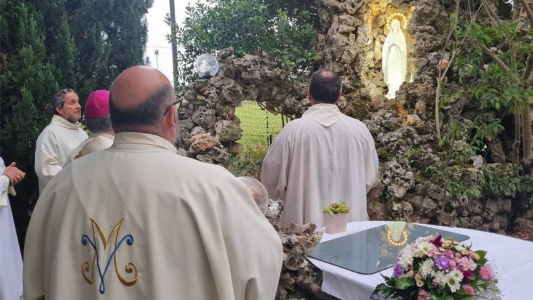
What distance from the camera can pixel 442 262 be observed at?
1950mm

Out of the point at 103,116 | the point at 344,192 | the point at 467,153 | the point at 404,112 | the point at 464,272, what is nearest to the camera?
the point at 464,272

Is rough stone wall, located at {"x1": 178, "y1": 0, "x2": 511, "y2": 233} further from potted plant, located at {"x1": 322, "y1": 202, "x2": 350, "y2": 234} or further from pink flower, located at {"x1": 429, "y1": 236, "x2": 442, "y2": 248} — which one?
pink flower, located at {"x1": 429, "y1": 236, "x2": 442, "y2": 248}

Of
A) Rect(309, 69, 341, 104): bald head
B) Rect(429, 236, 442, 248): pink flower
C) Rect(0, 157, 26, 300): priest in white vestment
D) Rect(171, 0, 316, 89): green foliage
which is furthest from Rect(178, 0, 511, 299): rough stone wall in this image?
Rect(429, 236, 442, 248): pink flower

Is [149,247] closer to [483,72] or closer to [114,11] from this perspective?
[483,72]

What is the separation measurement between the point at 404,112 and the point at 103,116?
5.62 metres

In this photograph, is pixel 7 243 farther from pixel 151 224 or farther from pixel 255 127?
pixel 255 127

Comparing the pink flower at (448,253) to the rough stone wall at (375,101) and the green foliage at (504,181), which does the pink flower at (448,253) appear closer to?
the rough stone wall at (375,101)

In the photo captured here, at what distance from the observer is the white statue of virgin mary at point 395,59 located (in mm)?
8672

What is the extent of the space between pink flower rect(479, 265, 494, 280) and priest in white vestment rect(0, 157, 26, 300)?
348 cm

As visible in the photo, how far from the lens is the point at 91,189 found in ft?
5.56

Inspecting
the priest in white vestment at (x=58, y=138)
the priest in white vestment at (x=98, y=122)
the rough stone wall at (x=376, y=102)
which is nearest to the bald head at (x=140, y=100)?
the priest in white vestment at (x=98, y=122)

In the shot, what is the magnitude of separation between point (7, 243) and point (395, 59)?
23.4 feet

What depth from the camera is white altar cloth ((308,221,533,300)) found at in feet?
7.06

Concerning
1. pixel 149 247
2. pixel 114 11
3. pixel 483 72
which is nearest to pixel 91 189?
pixel 149 247
